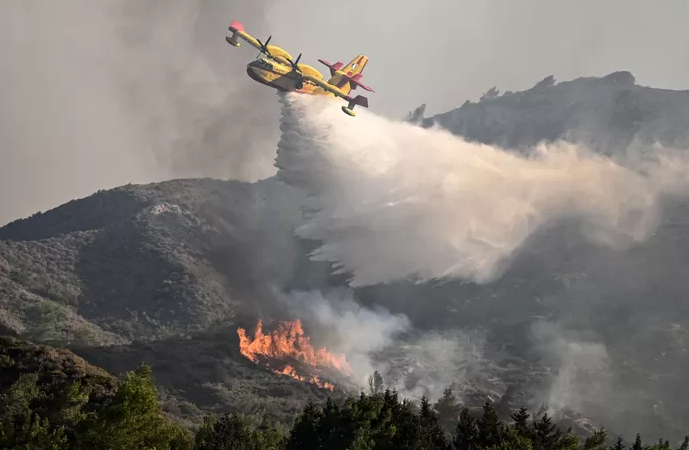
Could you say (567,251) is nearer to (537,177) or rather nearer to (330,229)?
(537,177)

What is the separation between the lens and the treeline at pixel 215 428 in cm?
2903

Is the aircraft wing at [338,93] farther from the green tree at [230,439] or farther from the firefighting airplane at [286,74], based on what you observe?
the green tree at [230,439]

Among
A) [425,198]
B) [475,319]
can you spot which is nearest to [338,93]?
[425,198]

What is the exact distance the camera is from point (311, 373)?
11281 centimetres

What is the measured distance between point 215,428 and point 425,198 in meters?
86.9

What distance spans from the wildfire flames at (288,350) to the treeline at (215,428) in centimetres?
7666

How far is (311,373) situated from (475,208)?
166 ft

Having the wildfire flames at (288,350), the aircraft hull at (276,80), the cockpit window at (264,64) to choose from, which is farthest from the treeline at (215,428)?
the wildfire flames at (288,350)

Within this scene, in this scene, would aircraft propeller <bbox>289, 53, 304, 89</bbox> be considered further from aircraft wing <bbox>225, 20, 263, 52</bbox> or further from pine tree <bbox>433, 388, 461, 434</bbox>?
pine tree <bbox>433, 388, 461, 434</bbox>

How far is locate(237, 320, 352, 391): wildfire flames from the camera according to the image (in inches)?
4592

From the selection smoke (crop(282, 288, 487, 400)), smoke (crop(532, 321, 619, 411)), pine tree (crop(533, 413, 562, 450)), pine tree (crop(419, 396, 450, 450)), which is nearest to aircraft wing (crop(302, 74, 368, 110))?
smoke (crop(282, 288, 487, 400))

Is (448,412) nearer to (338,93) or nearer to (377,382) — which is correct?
(377,382)

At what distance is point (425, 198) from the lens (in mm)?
117625

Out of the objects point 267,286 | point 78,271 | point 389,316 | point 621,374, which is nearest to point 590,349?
point 621,374
